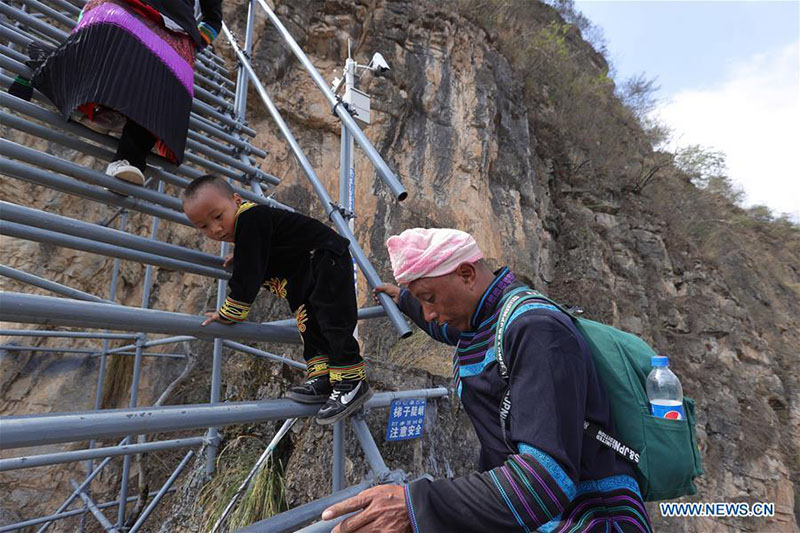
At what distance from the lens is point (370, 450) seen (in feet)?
5.03

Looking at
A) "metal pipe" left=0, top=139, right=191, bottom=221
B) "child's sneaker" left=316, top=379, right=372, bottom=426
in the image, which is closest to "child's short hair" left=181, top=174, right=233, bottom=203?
"metal pipe" left=0, top=139, right=191, bottom=221

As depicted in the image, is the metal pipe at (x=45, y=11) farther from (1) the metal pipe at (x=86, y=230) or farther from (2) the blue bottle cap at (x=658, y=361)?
(2) the blue bottle cap at (x=658, y=361)

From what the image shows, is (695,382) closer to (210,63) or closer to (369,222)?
(369,222)

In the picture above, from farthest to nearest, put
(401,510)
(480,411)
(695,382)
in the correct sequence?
(695,382) < (480,411) < (401,510)

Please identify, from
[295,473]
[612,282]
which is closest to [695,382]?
[612,282]

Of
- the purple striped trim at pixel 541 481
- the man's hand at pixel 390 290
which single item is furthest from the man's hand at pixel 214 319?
the purple striped trim at pixel 541 481

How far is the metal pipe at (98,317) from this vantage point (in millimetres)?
958

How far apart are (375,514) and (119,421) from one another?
0.62 metres

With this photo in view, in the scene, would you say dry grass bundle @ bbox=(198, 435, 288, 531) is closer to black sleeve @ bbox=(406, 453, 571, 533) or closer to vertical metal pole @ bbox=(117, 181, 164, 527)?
vertical metal pole @ bbox=(117, 181, 164, 527)

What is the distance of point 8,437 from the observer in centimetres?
77

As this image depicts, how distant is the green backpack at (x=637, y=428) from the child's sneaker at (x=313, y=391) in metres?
0.72

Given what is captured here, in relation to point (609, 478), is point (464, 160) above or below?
above

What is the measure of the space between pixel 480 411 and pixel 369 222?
556 cm

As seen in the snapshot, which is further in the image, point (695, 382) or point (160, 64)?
point (695, 382)
